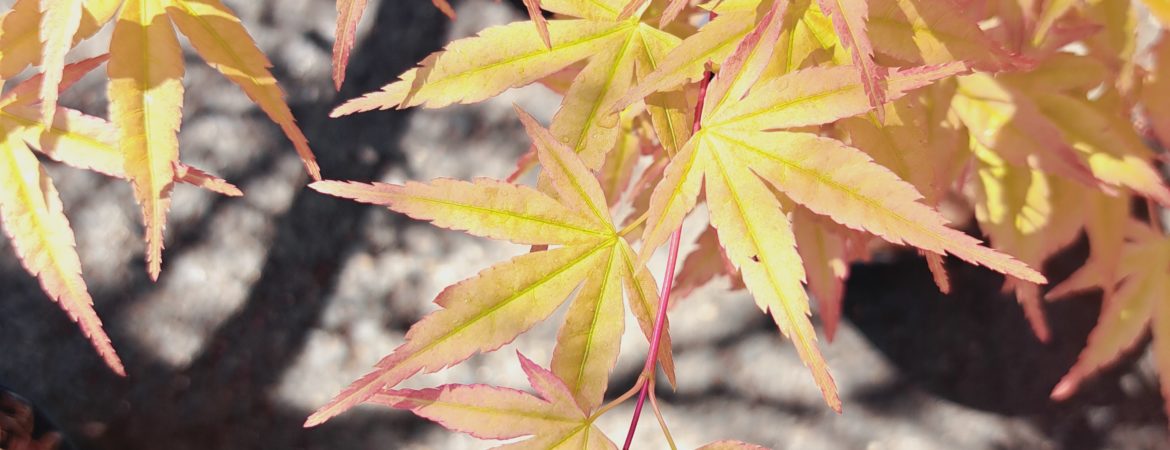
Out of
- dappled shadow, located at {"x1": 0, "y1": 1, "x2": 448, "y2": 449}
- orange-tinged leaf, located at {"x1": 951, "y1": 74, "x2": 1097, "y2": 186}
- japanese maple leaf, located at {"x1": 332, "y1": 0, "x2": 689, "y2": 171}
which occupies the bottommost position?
dappled shadow, located at {"x1": 0, "y1": 1, "x2": 448, "y2": 449}

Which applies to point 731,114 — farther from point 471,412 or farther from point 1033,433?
point 1033,433

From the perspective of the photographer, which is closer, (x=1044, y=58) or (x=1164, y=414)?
(x=1044, y=58)

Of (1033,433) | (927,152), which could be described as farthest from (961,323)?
(927,152)

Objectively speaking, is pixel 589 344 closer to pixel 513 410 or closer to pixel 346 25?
pixel 513 410

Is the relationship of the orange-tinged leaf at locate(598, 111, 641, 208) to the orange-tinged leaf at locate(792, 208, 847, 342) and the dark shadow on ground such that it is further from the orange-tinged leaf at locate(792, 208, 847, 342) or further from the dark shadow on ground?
the dark shadow on ground

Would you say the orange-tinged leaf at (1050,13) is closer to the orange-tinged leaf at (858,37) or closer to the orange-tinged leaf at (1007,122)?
the orange-tinged leaf at (1007,122)

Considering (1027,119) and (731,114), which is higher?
(731,114)

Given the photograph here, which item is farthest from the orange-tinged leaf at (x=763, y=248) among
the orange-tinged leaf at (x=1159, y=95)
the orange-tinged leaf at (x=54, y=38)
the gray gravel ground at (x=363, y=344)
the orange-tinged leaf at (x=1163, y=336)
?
the gray gravel ground at (x=363, y=344)

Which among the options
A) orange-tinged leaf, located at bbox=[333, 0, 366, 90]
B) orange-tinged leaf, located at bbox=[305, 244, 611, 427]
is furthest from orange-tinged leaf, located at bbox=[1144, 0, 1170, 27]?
orange-tinged leaf, located at bbox=[333, 0, 366, 90]
